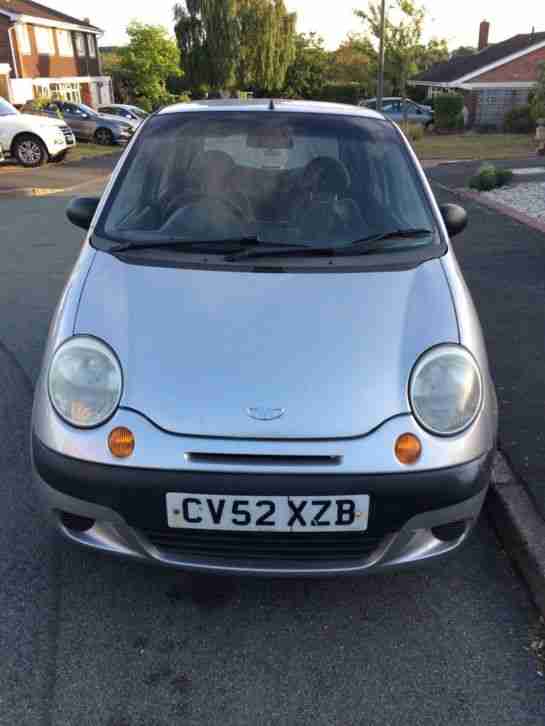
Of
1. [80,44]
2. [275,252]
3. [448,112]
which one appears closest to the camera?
[275,252]

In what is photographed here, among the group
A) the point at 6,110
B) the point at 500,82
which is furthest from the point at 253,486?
the point at 500,82

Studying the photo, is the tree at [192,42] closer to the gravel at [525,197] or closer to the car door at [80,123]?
the car door at [80,123]

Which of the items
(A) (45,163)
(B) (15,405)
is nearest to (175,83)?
(A) (45,163)

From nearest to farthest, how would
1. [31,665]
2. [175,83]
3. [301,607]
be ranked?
[31,665] → [301,607] → [175,83]

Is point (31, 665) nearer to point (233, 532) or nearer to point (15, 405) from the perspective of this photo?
point (233, 532)

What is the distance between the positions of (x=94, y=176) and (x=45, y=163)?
2182 mm

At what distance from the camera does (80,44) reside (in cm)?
4078

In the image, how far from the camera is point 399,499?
6.63 feet

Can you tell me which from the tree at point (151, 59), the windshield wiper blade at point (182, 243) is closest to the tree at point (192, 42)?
the tree at point (151, 59)

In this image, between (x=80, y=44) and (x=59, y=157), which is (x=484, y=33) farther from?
(x=59, y=157)

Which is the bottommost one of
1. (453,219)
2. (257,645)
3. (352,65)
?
(257,645)

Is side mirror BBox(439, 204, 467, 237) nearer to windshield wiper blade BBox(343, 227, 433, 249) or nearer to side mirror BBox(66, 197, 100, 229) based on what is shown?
windshield wiper blade BBox(343, 227, 433, 249)

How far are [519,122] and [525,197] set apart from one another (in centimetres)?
2529

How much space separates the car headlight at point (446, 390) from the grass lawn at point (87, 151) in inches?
708
